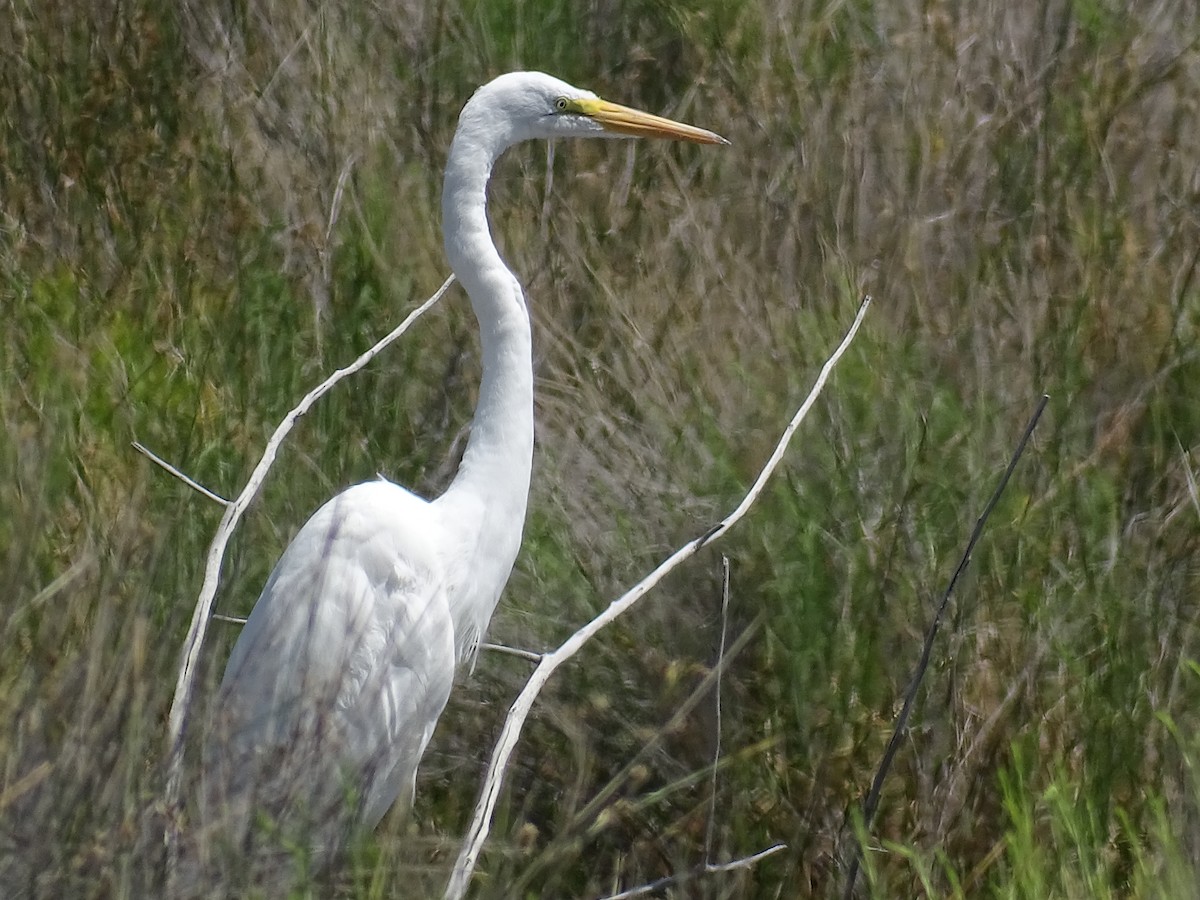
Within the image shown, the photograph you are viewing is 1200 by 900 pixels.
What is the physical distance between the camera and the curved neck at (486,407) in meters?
2.18

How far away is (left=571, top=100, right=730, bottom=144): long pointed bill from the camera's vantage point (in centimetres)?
232

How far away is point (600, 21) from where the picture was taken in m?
3.96

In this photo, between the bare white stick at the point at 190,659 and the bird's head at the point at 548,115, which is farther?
the bird's head at the point at 548,115

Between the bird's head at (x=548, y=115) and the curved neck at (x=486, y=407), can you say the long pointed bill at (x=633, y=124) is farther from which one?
the curved neck at (x=486, y=407)

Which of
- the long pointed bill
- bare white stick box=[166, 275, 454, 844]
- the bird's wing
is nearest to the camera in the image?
bare white stick box=[166, 275, 454, 844]

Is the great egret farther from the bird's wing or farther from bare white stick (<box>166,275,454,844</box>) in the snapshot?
bare white stick (<box>166,275,454,844</box>)

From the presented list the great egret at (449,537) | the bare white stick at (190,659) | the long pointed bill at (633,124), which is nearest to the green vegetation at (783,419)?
the bare white stick at (190,659)

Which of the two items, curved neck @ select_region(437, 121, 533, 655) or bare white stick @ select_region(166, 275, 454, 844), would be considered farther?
curved neck @ select_region(437, 121, 533, 655)

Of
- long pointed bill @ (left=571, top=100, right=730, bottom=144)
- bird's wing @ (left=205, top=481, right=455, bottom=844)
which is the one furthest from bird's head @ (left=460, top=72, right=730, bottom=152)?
bird's wing @ (left=205, top=481, right=455, bottom=844)

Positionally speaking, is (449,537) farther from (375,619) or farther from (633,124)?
(633,124)

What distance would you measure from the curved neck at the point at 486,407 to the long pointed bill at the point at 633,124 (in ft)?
0.57

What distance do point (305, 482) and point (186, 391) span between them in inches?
14.1

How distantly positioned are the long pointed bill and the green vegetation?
0.97 feet

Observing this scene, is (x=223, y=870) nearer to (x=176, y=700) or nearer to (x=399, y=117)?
(x=176, y=700)
